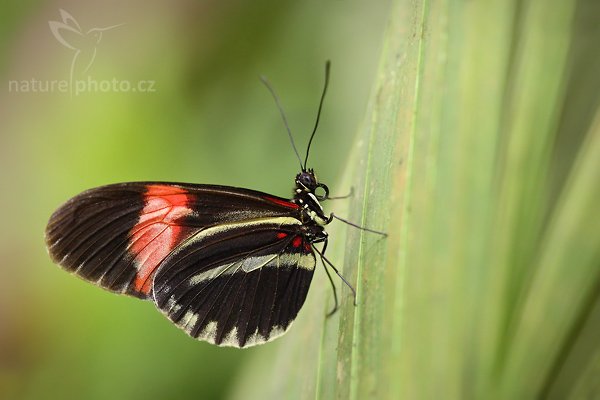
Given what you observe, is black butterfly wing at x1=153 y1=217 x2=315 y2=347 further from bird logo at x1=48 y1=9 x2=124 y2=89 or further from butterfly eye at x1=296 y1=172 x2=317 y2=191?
bird logo at x1=48 y1=9 x2=124 y2=89

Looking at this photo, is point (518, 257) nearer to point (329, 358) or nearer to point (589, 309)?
point (589, 309)

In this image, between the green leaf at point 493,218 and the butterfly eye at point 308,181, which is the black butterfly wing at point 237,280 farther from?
the green leaf at point 493,218

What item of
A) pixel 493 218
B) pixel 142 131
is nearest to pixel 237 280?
pixel 142 131

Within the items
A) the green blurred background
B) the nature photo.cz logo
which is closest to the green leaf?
the green blurred background

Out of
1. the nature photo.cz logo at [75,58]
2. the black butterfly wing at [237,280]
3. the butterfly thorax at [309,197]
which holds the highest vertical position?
the nature photo.cz logo at [75,58]

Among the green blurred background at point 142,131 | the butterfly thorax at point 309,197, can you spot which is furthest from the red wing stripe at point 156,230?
the green blurred background at point 142,131

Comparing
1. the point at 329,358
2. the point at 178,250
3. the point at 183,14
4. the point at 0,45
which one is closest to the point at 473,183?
the point at 329,358

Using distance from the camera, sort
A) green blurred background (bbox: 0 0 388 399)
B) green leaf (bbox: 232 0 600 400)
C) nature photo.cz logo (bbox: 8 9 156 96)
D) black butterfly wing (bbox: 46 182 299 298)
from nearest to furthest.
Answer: green leaf (bbox: 232 0 600 400)
black butterfly wing (bbox: 46 182 299 298)
green blurred background (bbox: 0 0 388 399)
nature photo.cz logo (bbox: 8 9 156 96)
